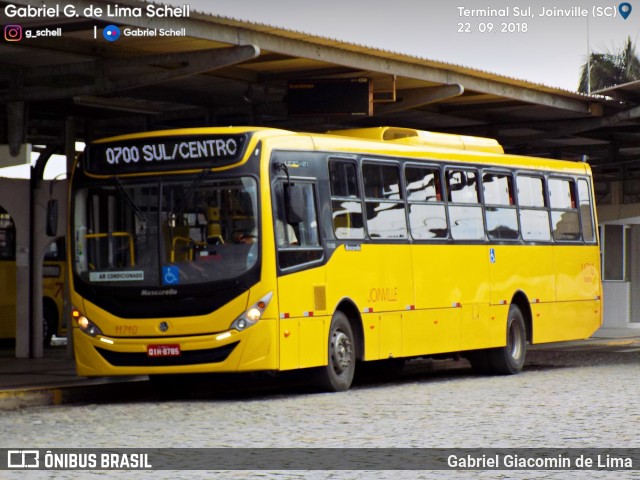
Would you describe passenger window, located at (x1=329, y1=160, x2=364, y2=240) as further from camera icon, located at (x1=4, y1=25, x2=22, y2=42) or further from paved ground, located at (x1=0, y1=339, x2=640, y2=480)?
camera icon, located at (x1=4, y1=25, x2=22, y2=42)

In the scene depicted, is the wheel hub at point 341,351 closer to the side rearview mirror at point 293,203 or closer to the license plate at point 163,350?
the side rearview mirror at point 293,203

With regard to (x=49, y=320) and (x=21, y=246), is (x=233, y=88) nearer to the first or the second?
(x=21, y=246)

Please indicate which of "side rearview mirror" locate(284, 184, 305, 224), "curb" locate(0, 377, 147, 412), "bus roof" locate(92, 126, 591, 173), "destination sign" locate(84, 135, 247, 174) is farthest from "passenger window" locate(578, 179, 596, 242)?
"destination sign" locate(84, 135, 247, 174)

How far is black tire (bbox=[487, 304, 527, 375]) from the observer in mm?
21547

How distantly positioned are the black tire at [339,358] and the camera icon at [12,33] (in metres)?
5.25

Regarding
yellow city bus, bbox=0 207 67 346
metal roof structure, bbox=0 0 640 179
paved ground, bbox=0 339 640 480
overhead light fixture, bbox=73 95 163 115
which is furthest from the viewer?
yellow city bus, bbox=0 207 67 346

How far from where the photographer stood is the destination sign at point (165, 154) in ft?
54.6

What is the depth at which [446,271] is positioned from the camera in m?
20.1

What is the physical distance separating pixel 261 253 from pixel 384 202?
9.18 ft

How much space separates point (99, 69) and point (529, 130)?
13.5 meters

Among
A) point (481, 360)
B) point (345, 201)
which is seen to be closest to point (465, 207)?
point (481, 360)

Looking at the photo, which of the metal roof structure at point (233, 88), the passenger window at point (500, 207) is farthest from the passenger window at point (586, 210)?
the passenger window at point (500, 207)

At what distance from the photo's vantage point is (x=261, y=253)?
16.4 meters

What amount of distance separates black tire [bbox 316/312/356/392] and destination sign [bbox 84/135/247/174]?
2.38 meters
